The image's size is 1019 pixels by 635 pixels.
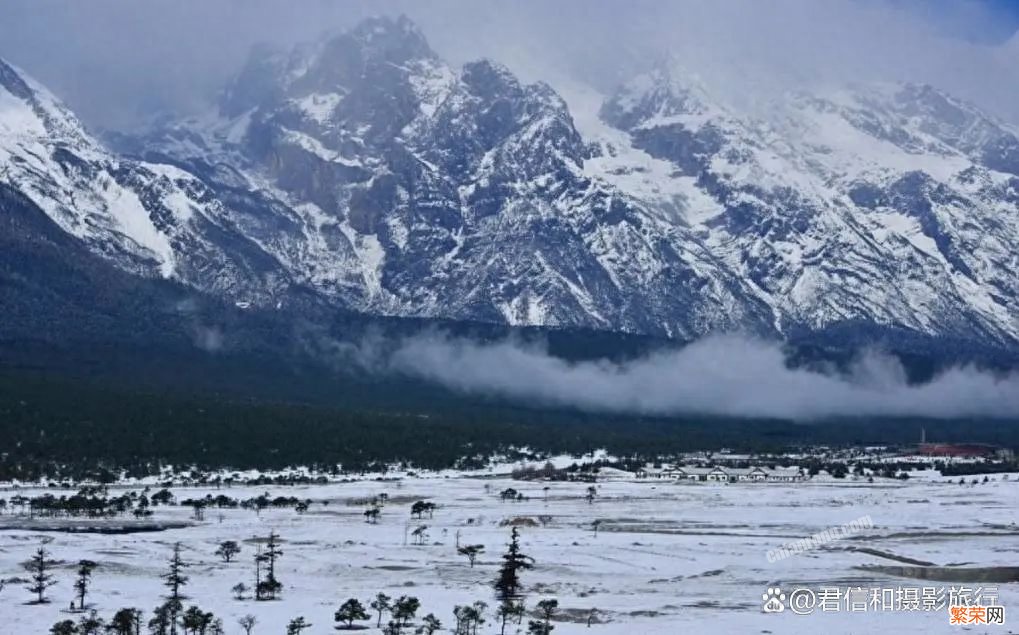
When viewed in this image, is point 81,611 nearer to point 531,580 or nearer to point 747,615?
point 531,580

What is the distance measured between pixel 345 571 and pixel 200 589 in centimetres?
1743

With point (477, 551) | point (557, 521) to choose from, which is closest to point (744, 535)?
point (557, 521)

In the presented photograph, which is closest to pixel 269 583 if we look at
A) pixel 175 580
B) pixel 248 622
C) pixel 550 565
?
pixel 175 580

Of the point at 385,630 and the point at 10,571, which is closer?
the point at 385,630

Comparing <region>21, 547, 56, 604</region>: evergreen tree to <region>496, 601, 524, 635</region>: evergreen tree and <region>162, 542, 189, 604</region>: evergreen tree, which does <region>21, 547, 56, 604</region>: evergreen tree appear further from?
<region>496, 601, 524, 635</region>: evergreen tree

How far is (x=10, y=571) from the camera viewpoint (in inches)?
5399

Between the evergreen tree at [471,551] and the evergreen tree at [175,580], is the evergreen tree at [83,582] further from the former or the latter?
the evergreen tree at [471,551]

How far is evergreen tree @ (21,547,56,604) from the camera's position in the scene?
123 m

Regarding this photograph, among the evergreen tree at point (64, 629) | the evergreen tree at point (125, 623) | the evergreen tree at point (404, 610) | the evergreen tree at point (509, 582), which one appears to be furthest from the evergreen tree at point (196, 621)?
the evergreen tree at point (509, 582)

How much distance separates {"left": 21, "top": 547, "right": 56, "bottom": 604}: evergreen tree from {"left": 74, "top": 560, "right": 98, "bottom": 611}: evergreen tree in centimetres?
237

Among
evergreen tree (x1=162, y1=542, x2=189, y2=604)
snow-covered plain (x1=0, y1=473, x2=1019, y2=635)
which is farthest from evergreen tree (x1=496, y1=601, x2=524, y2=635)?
evergreen tree (x1=162, y1=542, x2=189, y2=604)

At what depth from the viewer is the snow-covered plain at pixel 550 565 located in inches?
4621

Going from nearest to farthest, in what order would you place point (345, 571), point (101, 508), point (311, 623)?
point (311, 623), point (345, 571), point (101, 508)

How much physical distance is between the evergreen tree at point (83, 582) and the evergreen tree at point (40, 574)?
237 centimetres
